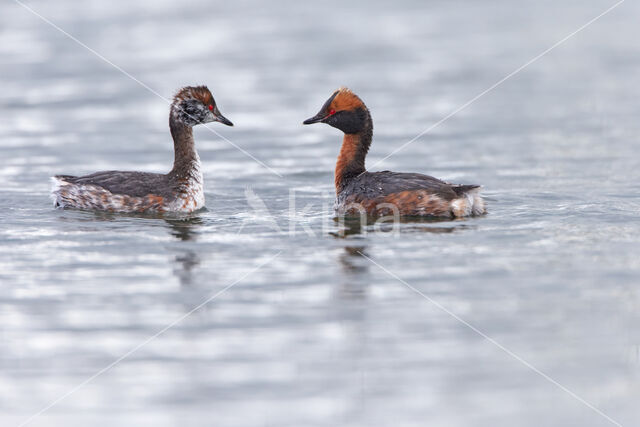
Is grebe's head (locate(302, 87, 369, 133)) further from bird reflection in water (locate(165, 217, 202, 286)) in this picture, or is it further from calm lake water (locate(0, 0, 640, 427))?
bird reflection in water (locate(165, 217, 202, 286))

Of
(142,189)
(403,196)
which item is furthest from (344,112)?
(142,189)

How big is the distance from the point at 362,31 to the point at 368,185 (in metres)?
10.1

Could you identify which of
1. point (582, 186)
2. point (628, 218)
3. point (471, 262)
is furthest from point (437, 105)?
point (471, 262)

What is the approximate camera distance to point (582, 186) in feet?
37.6

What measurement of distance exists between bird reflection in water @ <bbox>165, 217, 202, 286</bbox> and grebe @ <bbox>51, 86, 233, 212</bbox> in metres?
0.33

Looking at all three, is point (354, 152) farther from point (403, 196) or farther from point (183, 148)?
point (183, 148)

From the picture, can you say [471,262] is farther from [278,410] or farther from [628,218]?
[278,410]

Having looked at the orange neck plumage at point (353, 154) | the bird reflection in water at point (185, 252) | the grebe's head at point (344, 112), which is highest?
the grebe's head at point (344, 112)

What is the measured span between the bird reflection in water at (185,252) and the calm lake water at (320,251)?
0.13ft

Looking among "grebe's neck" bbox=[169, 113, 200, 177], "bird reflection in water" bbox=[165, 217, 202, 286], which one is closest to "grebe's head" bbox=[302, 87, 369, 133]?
"grebe's neck" bbox=[169, 113, 200, 177]

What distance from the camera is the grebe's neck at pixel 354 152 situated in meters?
11.2

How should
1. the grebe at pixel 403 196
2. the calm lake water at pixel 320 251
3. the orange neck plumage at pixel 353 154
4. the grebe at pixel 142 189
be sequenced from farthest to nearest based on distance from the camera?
the orange neck plumage at pixel 353 154, the grebe at pixel 142 189, the grebe at pixel 403 196, the calm lake water at pixel 320 251

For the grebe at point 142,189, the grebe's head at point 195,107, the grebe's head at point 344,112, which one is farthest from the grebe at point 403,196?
the grebe at point 142,189

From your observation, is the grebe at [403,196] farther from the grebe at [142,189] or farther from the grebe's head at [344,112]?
the grebe at [142,189]
